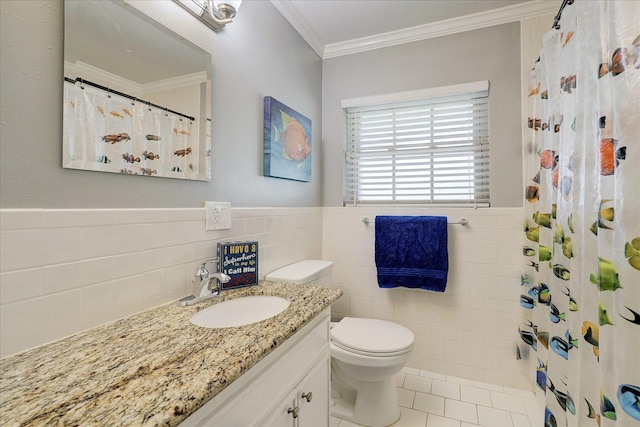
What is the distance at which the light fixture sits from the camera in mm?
1188

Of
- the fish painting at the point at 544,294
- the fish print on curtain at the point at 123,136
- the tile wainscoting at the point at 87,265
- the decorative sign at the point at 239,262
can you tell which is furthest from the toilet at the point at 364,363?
the fish print on curtain at the point at 123,136

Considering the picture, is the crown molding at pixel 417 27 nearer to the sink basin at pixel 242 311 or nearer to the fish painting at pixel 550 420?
the sink basin at pixel 242 311

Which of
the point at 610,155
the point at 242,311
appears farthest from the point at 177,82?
the point at 610,155

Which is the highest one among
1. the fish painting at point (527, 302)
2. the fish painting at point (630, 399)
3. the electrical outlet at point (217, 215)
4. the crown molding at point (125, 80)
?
the crown molding at point (125, 80)

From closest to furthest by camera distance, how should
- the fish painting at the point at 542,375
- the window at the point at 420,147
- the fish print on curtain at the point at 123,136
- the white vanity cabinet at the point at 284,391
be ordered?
the white vanity cabinet at the point at 284,391, the fish print on curtain at the point at 123,136, the fish painting at the point at 542,375, the window at the point at 420,147

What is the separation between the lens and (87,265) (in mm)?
826

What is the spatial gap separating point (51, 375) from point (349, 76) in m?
2.28

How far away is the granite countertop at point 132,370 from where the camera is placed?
49 centimetres

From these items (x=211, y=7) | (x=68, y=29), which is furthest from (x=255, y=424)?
(x=211, y=7)

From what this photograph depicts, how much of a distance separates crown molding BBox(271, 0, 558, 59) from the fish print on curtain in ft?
3.71

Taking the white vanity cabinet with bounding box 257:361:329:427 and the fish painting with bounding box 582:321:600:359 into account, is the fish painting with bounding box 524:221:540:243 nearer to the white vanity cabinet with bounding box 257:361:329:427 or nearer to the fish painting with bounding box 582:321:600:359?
the fish painting with bounding box 582:321:600:359

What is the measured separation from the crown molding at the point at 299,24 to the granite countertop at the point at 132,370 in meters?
1.73

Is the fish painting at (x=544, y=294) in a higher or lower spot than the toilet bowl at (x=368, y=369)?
higher

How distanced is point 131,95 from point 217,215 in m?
0.52
